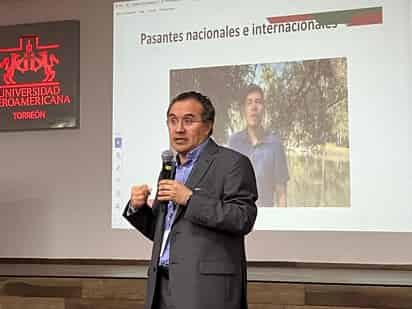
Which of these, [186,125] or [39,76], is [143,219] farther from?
[39,76]

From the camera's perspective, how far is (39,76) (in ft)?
14.0

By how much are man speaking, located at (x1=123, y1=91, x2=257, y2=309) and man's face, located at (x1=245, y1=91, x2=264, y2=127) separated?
1850 millimetres

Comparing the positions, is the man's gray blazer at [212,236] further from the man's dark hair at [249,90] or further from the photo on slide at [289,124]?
the man's dark hair at [249,90]

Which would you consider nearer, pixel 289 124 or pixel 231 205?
pixel 231 205

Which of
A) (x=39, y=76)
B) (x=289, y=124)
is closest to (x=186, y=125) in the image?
(x=289, y=124)

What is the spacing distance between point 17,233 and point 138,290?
1.34m

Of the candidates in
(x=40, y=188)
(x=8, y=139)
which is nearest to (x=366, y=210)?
(x=40, y=188)

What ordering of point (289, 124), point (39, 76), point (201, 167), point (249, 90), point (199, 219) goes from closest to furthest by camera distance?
point (199, 219)
point (201, 167)
point (289, 124)
point (249, 90)
point (39, 76)

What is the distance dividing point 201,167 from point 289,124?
6.24 ft

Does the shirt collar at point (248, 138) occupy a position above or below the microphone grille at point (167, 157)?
above

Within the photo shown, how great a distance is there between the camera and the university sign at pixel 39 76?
416 centimetres

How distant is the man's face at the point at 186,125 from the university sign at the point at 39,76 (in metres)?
2.39

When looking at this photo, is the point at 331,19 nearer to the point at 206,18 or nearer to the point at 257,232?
the point at 206,18

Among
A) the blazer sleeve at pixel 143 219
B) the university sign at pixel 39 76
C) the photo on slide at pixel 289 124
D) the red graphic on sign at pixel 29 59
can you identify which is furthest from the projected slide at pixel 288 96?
the blazer sleeve at pixel 143 219
